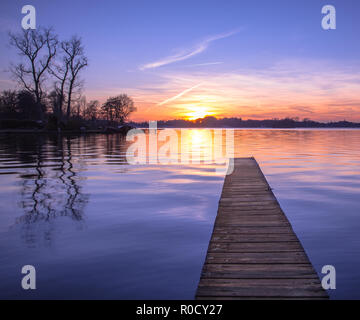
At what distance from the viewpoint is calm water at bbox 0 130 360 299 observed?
5223 millimetres

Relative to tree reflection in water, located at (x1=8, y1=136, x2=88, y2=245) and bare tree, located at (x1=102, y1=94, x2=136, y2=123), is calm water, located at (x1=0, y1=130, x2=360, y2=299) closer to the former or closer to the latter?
tree reflection in water, located at (x1=8, y1=136, x2=88, y2=245)

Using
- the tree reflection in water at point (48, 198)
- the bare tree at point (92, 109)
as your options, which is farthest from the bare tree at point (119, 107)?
the tree reflection in water at point (48, 198)

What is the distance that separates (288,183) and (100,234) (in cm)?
944

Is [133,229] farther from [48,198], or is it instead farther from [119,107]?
[119,107]

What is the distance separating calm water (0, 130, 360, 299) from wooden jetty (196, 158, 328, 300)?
565 mm

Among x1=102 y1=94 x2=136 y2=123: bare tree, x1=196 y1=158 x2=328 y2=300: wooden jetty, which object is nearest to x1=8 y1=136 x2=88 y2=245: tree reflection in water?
x1=196 y1=158 x2=328 y2=300: wooden jetty

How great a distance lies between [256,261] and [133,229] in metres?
3.56

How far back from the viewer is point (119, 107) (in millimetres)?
111125

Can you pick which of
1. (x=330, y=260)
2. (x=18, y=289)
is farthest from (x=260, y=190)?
(x=18, y=289)

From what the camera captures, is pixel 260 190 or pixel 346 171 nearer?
pixel 260 190

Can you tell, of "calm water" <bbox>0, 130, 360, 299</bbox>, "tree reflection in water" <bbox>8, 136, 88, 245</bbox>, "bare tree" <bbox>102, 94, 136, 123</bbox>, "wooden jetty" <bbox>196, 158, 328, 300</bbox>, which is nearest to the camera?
"wooden jetty" <bbox>196, 158, 328, 300</bbox>

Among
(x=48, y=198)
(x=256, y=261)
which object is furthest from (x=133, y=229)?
(x=48, y=198)
